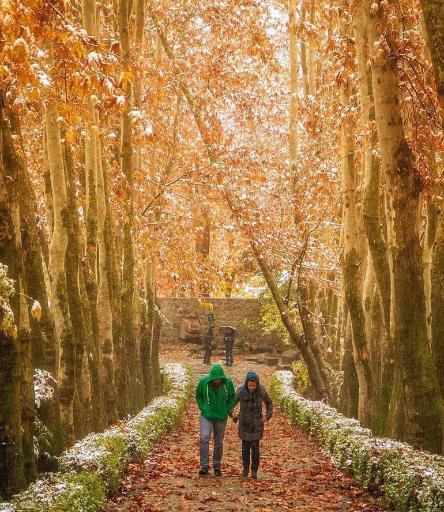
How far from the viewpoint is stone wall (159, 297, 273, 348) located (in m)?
39.5

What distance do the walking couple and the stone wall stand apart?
2794 cm

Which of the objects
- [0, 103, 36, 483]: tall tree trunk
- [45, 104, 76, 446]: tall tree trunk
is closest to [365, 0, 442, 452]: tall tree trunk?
[0, 103, 36, 483]: tall tree trunk

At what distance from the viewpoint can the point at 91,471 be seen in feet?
29.1

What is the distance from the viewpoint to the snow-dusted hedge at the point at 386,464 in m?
7.39

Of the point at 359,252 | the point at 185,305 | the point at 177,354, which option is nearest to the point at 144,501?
the point at 359,252

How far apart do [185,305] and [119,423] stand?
26285 mm

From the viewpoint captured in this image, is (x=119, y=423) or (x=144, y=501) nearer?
(x=144, y=501)

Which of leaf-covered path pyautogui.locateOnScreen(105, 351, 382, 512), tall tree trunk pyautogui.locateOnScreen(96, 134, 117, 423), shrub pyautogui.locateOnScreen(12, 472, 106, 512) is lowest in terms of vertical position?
leaf-covered path pyautogui.locateOnScreen(105, 351, 382, 512)

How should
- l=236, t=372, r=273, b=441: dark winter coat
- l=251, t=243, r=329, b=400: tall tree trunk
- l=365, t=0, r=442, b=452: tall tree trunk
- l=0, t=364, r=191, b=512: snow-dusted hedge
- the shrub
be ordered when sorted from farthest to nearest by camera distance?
1. l=251, t=243, r=329, b=400: tall tree trunk
2. l=236, t=372, r=273, b=441: dark winter coat
3. l=365, t=0, r=442, b=452: tall tree trunk
4. l=0, t=364, r=191, b=512: snow-dusted hedge
5. the shrub

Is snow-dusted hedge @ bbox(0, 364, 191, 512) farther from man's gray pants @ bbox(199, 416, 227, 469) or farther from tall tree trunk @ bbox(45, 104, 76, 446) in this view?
man's gray pants @ bbox(199, 416, 227, 469)

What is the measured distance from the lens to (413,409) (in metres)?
8.89

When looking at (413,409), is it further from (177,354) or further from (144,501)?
(177,354)

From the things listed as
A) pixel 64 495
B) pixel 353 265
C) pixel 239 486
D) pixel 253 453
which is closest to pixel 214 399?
pixel 253 453

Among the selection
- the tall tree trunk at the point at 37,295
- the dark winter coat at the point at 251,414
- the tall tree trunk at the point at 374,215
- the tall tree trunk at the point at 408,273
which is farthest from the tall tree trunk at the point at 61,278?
the tall tree trunk at the point at 374,215
